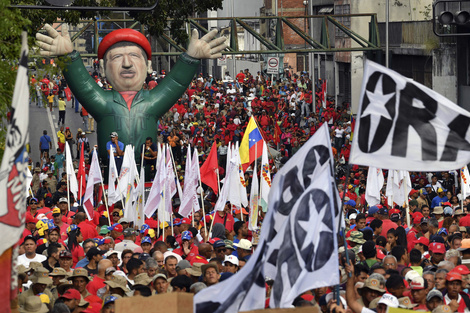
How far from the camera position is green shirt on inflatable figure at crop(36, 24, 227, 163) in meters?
20.8

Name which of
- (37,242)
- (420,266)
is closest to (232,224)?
(37,242)

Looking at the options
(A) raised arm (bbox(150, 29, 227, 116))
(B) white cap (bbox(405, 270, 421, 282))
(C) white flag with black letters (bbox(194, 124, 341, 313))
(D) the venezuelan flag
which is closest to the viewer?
(C) white flag with black letters (bbox(194, 124, 341, 313))

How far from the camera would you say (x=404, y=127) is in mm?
8727

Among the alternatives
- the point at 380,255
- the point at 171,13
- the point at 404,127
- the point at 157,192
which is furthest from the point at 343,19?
the point at 404,127

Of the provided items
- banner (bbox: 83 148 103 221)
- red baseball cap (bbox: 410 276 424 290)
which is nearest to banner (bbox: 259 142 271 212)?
banner (bbox: 83 148 103 221)

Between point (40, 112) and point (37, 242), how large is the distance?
29.6 meters

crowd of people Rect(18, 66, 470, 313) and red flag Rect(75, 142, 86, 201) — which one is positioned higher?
red flag Rect(75, 142, 86, 201)

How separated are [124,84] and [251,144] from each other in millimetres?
3487

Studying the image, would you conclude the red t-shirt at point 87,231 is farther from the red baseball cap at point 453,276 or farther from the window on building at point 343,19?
the window on building at point 343,19

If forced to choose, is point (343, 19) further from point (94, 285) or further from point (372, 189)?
point (94, 285)

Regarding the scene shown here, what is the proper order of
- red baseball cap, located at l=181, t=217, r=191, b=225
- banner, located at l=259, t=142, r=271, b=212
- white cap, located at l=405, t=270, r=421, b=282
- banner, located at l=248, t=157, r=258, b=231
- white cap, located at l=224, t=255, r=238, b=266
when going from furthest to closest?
banner, located at l=259, t=142, r=271, b=212 → red baseball cap, located at l=181, t=217, r=191, b=225 → banner, located at l=248, t=157, r=258, b=231 → white cap, located at l=224, t=255, r=238, b=266 → white cap, located at l=405, t=270, r=421, b=282

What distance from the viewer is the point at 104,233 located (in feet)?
49.3

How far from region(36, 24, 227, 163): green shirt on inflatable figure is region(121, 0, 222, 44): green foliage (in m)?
2.93

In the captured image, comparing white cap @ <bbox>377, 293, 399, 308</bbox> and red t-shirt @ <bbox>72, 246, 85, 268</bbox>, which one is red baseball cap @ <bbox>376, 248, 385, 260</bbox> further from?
red t-shirt @ <bbox>72, 246, 85, 268</bbox>
